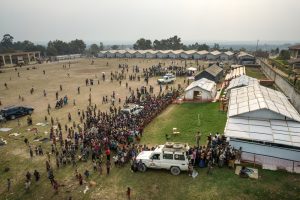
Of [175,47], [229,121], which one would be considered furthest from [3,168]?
[175,47]

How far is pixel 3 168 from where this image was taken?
67.2ft

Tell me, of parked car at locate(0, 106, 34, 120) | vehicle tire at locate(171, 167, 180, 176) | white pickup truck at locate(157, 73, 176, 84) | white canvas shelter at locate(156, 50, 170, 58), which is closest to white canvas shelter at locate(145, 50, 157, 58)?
white canvas shelter at locate(156, 50, 170, 58)

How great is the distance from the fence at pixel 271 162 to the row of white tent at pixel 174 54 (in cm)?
7735

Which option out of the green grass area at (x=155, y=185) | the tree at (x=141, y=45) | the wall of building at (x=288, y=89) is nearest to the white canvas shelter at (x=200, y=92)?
the wall of building at (x=288, y=89)

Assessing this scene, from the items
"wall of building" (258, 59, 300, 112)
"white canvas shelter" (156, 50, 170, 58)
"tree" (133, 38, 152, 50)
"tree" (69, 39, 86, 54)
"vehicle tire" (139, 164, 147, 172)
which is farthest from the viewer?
"tree" (133, 38, 152, 50)

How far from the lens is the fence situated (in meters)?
17.8

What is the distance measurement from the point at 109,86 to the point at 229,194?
128ft

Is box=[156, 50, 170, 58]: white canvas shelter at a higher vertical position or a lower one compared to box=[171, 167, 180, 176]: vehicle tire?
higher

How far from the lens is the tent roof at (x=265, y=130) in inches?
731

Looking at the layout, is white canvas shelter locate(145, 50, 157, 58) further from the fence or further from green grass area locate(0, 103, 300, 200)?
the fence

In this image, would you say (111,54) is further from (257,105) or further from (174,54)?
(257,105)

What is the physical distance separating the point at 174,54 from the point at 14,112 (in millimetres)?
77381

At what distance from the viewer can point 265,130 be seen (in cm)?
1983

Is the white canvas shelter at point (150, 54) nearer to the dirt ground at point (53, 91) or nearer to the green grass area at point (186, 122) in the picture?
the dirt ground at point (53, 91)
